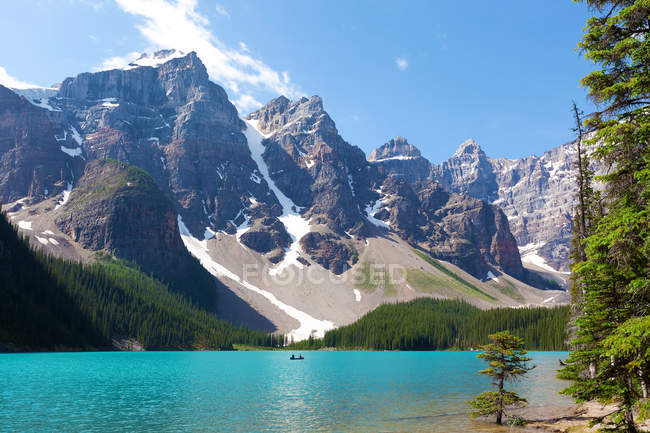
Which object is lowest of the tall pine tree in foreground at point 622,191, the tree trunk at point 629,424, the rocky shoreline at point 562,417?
the rocky shoreline at point 562,417

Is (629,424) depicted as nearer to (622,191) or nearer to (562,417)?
(622,191)

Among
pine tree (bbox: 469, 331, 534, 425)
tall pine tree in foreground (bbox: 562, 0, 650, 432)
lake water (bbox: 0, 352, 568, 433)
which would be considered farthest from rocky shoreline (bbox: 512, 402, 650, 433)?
tall pine tree in foreground (bbox: 562, 0, 650, 432)

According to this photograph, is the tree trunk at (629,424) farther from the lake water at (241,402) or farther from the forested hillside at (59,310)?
the forested hillside at (59,310)

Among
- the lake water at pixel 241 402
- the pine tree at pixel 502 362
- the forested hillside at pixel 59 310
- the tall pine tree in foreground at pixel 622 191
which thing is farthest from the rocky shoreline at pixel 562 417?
the forested hillside at pixel 59 310

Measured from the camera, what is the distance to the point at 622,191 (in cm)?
1691

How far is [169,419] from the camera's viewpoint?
37.2m

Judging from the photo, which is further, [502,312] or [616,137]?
[502,312]

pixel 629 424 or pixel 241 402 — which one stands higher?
pixel 629 424

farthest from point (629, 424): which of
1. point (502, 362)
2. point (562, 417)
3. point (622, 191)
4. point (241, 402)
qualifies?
point (241, 402)

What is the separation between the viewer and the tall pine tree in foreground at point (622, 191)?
1517 cm

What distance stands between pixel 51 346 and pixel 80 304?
31.1 m

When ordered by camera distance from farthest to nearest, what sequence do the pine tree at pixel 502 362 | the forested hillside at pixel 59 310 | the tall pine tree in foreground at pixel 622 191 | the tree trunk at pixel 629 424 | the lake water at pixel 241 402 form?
the forested hillside at pixel 59 310, the lake water at pixel 241 402, the pine tree at pixel 502 362, the tree trunk at pixel 629 424, the tall pine tree in foreground at pixel 622 191

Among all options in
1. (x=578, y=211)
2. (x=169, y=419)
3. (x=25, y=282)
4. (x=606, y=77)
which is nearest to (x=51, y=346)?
(x=25, y=282)

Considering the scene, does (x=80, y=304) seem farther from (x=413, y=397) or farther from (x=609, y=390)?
(x=609, y=390)
